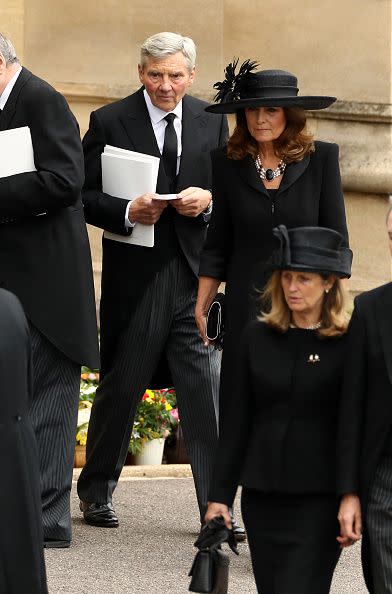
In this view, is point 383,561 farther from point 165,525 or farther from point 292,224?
point 165,525

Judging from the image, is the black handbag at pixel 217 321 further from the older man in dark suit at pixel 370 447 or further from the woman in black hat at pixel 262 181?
the older man in dark suit at pixel 370 447

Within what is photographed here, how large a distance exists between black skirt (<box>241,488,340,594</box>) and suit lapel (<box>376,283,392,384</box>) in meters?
0.46

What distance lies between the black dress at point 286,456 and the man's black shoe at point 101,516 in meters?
2.62

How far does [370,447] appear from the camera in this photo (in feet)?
18.9

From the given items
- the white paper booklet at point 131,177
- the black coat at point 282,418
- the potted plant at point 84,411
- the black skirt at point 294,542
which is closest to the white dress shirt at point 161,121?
the white paper booklet at point 131,177

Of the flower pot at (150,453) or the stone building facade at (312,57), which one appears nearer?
the flower pot at (150,453)

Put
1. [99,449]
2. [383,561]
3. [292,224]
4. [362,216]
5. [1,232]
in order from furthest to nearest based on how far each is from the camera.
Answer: [362,216], [99,449], [1,232], [292,224], [383,561]

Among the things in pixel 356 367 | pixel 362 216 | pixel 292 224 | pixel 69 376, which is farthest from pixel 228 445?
pixel 362 216

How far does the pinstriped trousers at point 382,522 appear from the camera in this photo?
5742 mm

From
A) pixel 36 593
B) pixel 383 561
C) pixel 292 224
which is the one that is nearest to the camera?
pixel 36 593

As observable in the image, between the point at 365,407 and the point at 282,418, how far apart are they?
0.26 meters

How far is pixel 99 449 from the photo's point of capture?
335 inches

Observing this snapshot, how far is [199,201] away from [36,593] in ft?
11.0

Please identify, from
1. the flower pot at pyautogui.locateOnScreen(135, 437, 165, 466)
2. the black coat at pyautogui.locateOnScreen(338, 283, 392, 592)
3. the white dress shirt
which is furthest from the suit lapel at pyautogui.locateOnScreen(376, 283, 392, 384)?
the flower pot at pyautogui.locateOnScreen(135, 437, 165, 466)
